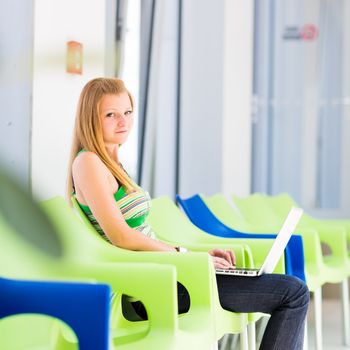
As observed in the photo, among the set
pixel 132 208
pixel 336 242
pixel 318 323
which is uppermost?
pixel 132 208

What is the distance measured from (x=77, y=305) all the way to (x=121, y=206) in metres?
0.93

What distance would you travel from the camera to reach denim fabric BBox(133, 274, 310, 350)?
2.11 meters

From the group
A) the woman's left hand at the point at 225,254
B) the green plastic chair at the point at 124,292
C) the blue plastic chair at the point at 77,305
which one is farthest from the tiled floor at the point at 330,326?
the blue plastic chair at the point at 77,305

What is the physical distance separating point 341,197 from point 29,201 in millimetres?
6325

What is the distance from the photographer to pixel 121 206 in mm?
2219

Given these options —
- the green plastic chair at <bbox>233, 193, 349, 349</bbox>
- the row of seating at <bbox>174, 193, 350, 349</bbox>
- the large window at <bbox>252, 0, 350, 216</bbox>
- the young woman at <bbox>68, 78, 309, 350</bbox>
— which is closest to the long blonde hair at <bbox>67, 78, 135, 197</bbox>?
the young woman at <bbox>68, 78, 309, 350</bbox>

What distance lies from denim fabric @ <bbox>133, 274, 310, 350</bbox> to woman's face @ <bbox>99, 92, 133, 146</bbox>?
1.59ft

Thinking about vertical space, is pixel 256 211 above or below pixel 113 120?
below

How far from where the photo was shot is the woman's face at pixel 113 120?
2.21m

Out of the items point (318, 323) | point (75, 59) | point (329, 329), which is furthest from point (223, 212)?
point (75, 59)

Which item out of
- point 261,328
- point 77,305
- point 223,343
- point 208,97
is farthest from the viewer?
point 208,97

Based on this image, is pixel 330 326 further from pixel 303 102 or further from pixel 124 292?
pixel 124 292

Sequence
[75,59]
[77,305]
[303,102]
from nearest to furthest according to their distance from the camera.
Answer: [75,59] → [77,305] → [303,102]

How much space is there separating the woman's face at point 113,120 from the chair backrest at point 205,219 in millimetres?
1155
